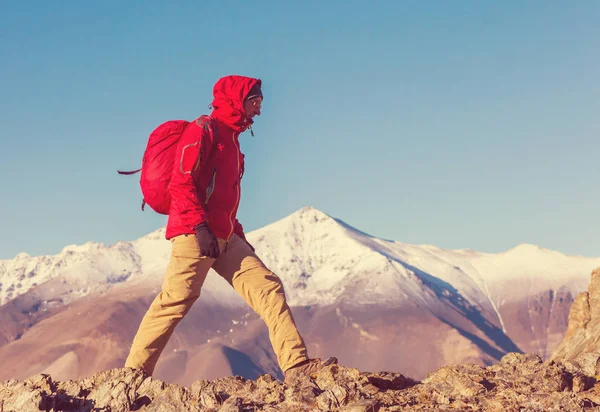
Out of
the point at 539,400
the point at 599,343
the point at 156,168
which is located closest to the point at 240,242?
the point at 156,168

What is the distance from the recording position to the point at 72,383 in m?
7.17

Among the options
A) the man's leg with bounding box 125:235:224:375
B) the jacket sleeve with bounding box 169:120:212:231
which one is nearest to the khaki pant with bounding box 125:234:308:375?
the man's leg with bounding box 125:235:224:375

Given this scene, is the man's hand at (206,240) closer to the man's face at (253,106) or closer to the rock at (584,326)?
the man's face at (253,106)

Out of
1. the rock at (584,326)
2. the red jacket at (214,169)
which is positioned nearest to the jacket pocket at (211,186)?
the red jacket at (214,169)

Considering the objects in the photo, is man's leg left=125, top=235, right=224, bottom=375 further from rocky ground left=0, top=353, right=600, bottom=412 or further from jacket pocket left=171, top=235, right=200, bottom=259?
rocky ground left=0, top=353, right=600, bottom=412

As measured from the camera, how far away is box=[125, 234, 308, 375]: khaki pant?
7.41 meters

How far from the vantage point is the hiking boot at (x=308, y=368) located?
7251 mm

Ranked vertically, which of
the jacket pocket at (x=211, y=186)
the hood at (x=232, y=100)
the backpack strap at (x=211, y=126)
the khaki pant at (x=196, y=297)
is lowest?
the khaki pant at (x=196, y=297)

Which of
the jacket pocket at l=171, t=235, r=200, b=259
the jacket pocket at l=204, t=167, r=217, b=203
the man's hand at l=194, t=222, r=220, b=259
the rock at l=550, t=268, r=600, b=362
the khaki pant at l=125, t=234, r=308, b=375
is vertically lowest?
the rock at l=550, t=268, r=600, b=362

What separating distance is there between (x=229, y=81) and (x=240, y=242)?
58.8 inches

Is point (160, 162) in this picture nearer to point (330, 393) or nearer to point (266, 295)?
point (266, 295)

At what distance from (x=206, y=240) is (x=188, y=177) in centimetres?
56

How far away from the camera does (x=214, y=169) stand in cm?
767

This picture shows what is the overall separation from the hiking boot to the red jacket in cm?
134
